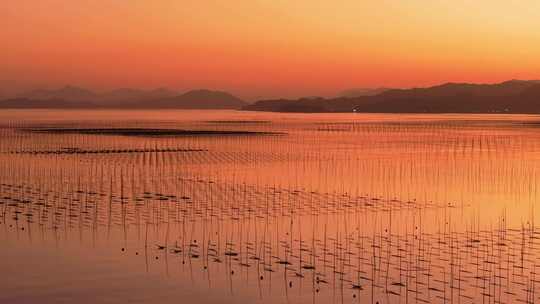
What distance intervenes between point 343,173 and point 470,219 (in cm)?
1434

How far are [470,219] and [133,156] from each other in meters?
26.9

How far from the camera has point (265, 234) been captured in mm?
19656

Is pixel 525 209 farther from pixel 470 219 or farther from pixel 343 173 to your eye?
pixel 343 173

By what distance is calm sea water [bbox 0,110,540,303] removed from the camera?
1431 centimetres

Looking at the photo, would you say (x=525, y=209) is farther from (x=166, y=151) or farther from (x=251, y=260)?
(x=166, y=151)

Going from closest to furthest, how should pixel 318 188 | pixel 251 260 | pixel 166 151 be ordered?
pixel 251 260
pixel 318 188
pixel 166 151

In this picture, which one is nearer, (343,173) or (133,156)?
(343,173)

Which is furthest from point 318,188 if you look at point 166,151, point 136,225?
point 166,151

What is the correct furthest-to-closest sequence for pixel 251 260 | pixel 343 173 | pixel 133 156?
pixel 133 156 → pixel 343 173 → pixel 251 260

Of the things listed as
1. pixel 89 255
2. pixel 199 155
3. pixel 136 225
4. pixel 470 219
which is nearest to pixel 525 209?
pixel 470 219

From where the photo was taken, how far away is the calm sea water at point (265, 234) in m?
14.3

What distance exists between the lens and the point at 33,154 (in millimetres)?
45688

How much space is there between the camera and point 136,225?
68.9ft

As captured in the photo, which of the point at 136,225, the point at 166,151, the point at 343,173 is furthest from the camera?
the point at 166,151
